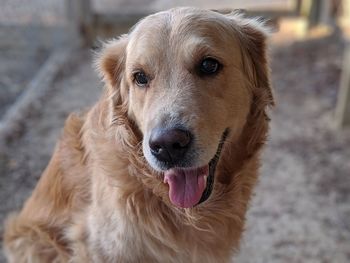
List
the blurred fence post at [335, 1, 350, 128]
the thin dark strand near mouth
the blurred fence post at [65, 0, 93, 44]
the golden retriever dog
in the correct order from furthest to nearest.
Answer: the blurred fence post at [65, 0, 93, 44], the blurred fence post at [335, 1, 350, 128], the thin dark strand near mouth, the golden retriever dog

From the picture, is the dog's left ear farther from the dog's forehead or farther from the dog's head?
the dog's forehead

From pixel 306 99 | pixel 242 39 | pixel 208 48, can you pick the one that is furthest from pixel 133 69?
pixel 306 99

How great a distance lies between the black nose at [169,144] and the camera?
6.58 ft

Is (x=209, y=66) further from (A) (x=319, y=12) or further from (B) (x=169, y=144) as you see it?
(A) (x=319, y=12)

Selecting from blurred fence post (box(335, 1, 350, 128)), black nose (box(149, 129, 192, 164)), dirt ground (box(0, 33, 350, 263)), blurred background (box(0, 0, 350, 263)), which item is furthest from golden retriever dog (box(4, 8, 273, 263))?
blurred fence post (box(335, 1, 350, 128))

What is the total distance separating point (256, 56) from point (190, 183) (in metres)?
0.77

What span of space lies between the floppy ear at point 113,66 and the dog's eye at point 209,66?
472mm

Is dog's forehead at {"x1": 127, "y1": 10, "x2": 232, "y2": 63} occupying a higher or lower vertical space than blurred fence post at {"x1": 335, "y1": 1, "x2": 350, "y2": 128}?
higher

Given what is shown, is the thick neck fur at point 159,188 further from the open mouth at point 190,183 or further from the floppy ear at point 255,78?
the open mouth at point 190,183

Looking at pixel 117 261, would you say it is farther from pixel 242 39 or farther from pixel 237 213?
pixel 242 39

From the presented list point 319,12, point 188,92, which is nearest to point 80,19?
point 319,12

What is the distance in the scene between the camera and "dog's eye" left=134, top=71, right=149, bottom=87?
2320 mm

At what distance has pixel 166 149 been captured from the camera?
6.70ft

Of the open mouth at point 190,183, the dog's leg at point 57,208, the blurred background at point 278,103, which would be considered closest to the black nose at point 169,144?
the open mouth at point 190,183
